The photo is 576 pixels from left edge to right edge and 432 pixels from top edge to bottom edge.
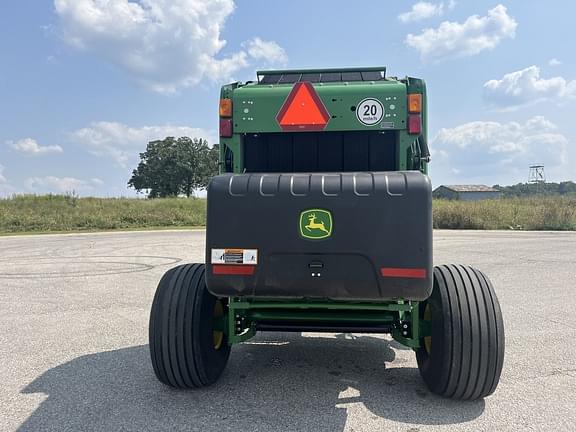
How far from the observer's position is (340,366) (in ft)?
12.4

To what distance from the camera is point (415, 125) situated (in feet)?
10.2

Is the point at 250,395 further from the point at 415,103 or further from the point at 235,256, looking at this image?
the point at 415,103

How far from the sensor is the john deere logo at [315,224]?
8.00 feet

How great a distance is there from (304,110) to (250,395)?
7.25 ft

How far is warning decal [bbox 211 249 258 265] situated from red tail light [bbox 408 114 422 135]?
1.53m

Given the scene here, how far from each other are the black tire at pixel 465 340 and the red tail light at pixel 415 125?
3.65 feet

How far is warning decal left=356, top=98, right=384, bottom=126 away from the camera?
3135 mm

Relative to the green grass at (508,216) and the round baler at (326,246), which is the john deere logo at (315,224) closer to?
the round baler at (326,246)

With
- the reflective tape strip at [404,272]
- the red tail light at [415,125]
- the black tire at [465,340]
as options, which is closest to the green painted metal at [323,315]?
the black tire at [465,340]

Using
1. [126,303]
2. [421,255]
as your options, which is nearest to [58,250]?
A: [126,303]

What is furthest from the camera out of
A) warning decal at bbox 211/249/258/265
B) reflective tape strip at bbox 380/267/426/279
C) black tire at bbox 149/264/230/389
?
black tire at bbox 149/264/230/389

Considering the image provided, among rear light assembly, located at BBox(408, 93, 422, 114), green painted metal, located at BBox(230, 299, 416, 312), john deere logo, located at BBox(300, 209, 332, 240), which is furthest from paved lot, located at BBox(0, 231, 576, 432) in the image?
rear light assembly, located at BBox(408, 93, 422, 114)

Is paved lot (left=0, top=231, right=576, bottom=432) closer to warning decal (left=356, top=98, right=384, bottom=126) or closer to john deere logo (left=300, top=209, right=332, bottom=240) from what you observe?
john deere logo (left=300, top=209, right=332, bottom=240)

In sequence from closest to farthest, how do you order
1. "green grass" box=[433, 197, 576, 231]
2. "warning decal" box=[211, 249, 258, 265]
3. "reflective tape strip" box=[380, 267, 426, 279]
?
"reflective tape strip" box=[380, 267, 426, 279] < "warning decal" box=[211, 249, 258, 265] < "green grass" box=[433, 197, 576, 231]
